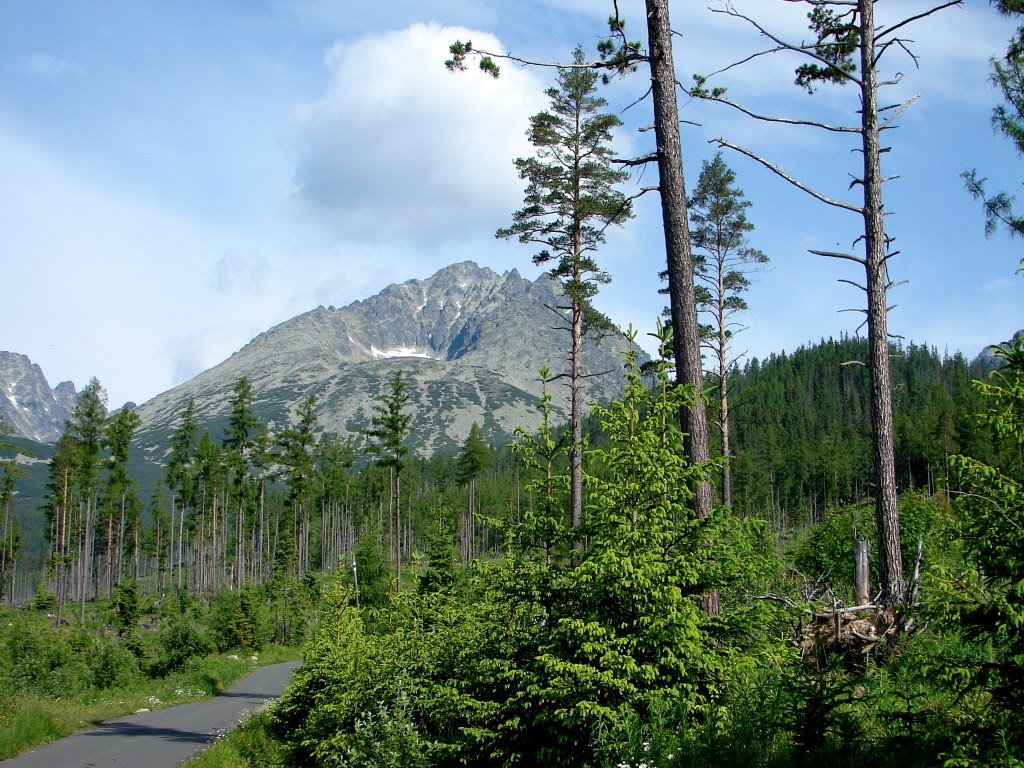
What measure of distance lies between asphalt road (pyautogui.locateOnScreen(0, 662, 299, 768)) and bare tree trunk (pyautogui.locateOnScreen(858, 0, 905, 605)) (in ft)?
43.5

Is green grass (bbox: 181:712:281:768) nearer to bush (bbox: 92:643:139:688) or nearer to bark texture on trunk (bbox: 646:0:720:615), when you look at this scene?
bark texture on trunk (bbox: 646:0:720:615)

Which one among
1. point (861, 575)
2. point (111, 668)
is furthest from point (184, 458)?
point (861, 575)

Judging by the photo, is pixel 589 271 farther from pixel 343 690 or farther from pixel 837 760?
pixel 837 760

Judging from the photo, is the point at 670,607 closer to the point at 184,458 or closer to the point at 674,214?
the point at 674,214

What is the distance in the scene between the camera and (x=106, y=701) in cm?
2345

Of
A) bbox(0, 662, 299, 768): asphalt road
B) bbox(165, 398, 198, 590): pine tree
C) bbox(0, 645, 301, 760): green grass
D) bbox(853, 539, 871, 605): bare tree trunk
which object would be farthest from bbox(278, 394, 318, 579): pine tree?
bbox(853, 539, 871, 605): bare tree trunk

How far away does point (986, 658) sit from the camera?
22.6 feet

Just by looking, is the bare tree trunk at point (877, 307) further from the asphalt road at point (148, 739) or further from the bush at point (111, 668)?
the bush at point (111, 668)

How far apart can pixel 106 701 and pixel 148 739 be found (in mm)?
9642

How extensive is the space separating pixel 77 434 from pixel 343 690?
1879 inches

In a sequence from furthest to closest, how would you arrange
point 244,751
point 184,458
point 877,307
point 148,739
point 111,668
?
1. point 184,458
2. point 111,668
3. point 148,739
4. point 244,751
5. point 877,307

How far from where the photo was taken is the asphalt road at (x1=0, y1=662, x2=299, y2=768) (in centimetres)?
1341

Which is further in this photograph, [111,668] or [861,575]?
[111,668]

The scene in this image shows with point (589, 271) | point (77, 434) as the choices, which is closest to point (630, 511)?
point (589, 271)
